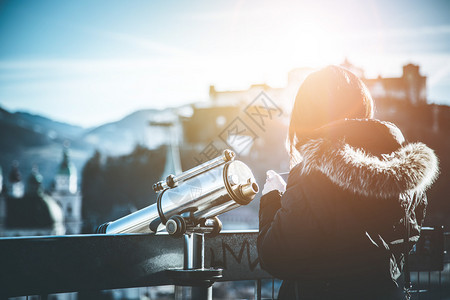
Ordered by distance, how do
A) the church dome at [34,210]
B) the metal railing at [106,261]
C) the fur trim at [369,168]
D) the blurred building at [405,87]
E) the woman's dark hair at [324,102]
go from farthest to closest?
the church dome at [34,210] < the blurred building at [405,87] < the metal railing at [106,261] < the woman's dark hair at [324,102] < the fur trim at [369,168]

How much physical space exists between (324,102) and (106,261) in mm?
1266

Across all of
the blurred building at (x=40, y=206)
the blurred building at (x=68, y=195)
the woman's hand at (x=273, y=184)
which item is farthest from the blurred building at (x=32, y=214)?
the woman's hand at (x=273, y=184)

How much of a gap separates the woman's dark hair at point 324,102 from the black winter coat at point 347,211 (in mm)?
100

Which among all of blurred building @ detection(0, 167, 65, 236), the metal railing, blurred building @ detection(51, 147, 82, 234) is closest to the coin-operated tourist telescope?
the metal railing

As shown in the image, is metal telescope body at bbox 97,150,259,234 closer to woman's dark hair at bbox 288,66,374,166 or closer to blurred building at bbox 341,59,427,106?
woman's dark hair at bbox 288,66,374,166

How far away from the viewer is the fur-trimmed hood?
1711 mm

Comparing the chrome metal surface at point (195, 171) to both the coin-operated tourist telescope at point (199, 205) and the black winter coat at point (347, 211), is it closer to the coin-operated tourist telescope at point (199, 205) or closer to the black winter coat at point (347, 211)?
the coin-operated tourist telescope at point (199, 205)

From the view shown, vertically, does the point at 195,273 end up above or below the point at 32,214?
below

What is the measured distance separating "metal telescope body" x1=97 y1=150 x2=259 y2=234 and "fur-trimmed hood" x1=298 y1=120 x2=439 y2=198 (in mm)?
624

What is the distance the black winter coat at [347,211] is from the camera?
1729mm

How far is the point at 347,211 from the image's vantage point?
1.74m

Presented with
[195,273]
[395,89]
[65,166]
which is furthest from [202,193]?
[65,166]

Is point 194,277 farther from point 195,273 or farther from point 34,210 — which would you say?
point 34,210

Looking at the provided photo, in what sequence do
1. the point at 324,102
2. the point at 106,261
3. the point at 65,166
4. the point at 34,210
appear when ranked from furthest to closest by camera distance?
the point at 65,166, the point at 34,210, the point at 106,261, the point at 324,102
